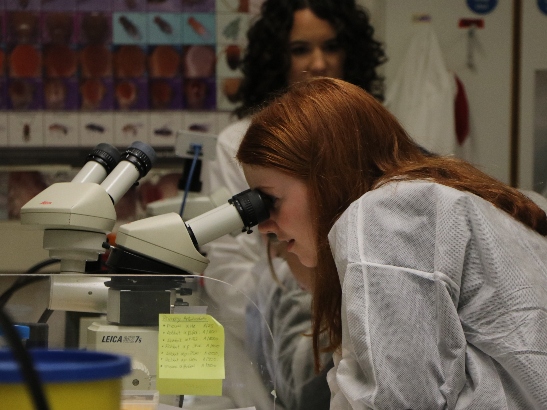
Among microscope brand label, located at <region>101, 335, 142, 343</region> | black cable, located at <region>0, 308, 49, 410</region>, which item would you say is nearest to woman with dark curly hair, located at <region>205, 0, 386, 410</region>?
microscope brand label, located at <region>101, 335, 142, 343</region>

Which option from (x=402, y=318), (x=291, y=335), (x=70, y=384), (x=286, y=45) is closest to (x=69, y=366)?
(x=70, y=384)

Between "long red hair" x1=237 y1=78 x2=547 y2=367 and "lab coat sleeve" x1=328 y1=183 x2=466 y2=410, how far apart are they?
0.18m

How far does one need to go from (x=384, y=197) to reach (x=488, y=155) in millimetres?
1705

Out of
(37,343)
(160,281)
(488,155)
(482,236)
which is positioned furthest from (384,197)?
(488,155)

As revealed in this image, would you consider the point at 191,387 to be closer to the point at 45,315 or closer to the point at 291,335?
the point at 45,315

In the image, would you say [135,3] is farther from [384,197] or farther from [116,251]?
[384,197]

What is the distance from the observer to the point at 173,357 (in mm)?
1068

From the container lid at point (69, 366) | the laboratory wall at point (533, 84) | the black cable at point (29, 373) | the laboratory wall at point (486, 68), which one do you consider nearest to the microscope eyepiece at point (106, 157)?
the container lid at point (69, 366)

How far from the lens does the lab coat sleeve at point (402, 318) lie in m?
0.93

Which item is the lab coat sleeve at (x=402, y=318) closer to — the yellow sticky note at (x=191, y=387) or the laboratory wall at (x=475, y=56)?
the yellow sticky note at (x=191, y=387)

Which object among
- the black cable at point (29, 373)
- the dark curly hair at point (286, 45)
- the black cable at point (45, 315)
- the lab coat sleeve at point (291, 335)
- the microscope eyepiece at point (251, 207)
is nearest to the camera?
the black cable at point (29, 373)

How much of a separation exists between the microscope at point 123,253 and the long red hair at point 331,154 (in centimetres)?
9

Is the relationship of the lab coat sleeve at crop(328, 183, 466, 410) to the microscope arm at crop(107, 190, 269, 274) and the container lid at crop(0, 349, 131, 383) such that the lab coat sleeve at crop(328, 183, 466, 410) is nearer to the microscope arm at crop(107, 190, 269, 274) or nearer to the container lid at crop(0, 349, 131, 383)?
the microscope arm at crop(107, 190, 269, 274)

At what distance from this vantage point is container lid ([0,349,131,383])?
1.80ft
